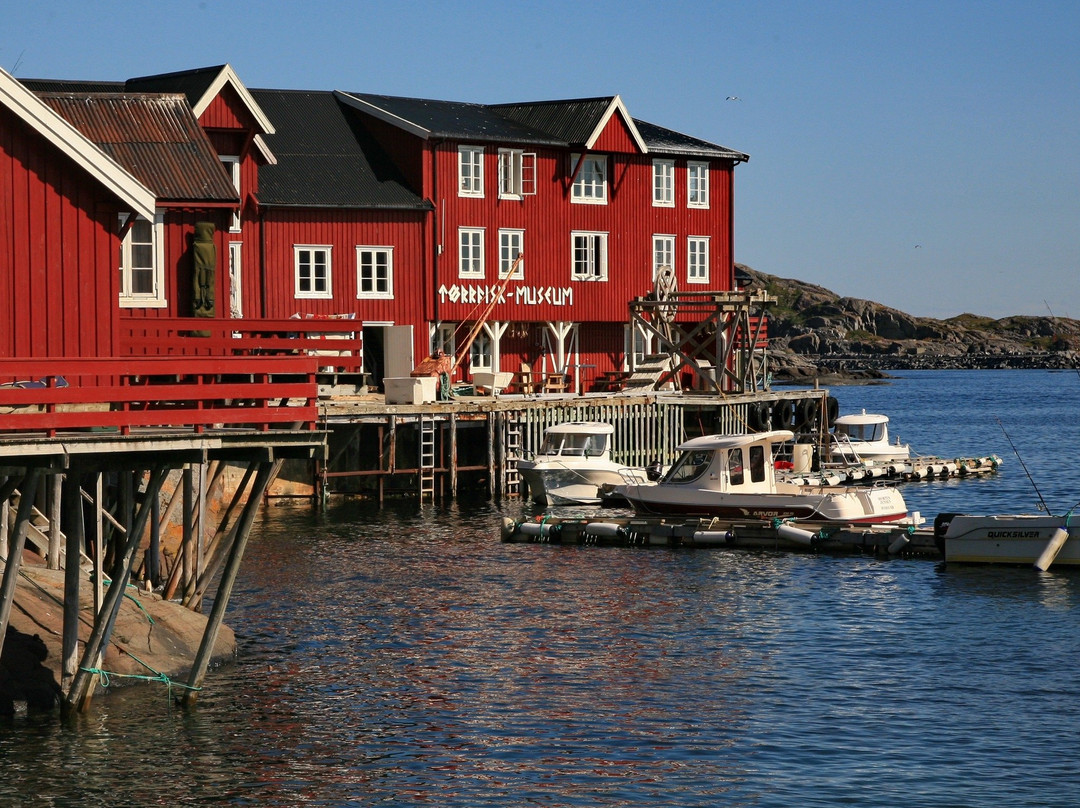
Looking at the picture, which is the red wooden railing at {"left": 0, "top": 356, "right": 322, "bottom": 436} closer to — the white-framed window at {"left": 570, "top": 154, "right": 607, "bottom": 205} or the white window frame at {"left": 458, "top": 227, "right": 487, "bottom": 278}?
the white window frame at {"left": 458, "top": 227, "right": 487, "bottom": 278}

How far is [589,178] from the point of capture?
189ft

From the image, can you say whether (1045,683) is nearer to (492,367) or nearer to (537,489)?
(537,489)

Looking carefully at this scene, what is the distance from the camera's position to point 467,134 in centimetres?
5388

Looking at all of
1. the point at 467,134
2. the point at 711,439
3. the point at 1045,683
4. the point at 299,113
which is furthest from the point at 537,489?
the point at 1045,683

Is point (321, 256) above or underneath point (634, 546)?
above

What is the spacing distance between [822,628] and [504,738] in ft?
30.4

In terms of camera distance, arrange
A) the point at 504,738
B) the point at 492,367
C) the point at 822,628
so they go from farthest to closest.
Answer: the point at 492,367 < the point at 822,628 < the point at 504,738

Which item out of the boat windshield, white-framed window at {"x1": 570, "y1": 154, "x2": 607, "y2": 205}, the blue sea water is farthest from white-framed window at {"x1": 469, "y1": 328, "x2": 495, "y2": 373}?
the blue sea water

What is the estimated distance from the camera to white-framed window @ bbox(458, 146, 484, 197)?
54375 millimetres

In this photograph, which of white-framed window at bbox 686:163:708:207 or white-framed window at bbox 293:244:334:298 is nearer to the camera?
white-framed window at bbox 293:244:334:298

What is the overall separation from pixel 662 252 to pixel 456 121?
32.4 ft

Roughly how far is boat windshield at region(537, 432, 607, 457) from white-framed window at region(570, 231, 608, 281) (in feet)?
36.7

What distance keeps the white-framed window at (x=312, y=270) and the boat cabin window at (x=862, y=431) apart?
896 inches

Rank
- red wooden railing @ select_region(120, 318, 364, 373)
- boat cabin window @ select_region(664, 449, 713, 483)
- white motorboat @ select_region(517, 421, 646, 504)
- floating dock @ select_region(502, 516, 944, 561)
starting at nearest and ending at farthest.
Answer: red wooden railing @ select_region(120, 318, 364, 373), floating dock @ select_region(502, 516, 944, 561), boat cabin window @ select_region(664, 449, 713, 483), white motorboat @ select_region(517, 421, 646, 504)
